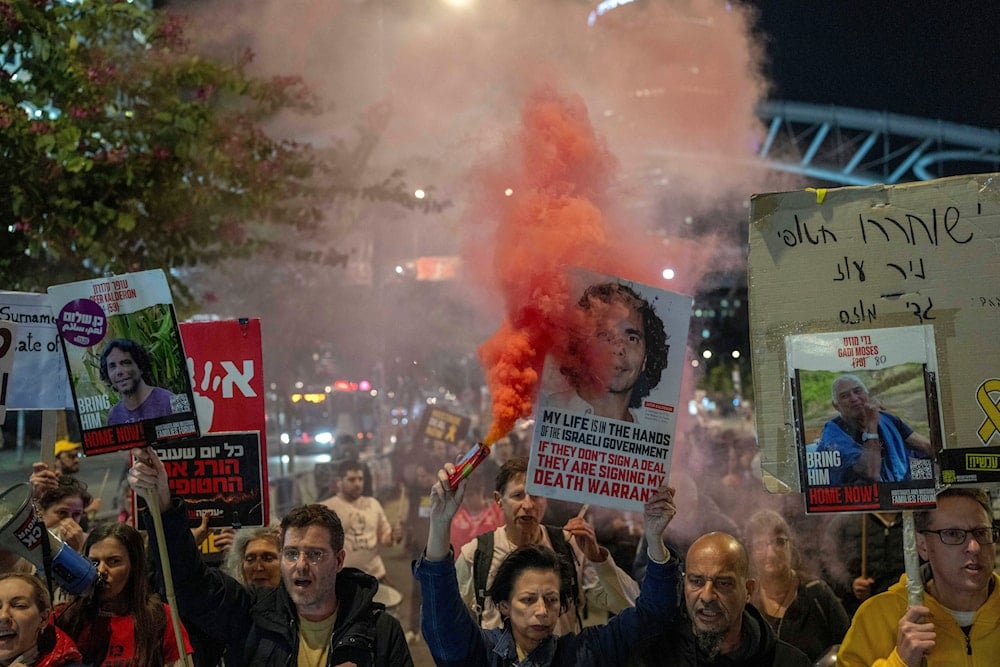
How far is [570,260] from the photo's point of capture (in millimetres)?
3988

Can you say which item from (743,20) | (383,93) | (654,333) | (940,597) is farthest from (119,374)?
(383,93)

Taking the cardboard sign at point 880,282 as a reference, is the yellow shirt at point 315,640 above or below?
below

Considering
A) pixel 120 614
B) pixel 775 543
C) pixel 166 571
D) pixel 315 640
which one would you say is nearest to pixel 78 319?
pixel 166 571

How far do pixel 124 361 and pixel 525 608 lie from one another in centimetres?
183

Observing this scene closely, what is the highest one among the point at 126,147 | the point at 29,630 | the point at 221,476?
the point at 126,147

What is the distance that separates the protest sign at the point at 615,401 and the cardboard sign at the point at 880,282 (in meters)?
0.38

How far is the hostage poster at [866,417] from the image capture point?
3.30 meters

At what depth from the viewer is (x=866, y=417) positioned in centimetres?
334

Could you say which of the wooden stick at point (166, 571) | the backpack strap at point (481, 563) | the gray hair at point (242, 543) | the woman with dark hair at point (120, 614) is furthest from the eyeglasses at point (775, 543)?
the wooden stick at point (166, 571)

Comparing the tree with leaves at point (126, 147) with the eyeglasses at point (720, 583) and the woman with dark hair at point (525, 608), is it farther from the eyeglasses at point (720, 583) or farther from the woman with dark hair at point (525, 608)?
the eyeglasses at point (720, 583)

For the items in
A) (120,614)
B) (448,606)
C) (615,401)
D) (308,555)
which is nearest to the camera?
(448,606)

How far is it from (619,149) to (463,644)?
5905 mm

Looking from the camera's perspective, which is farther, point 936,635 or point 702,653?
point 702,653

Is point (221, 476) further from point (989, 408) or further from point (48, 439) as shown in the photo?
point (989, 408)
